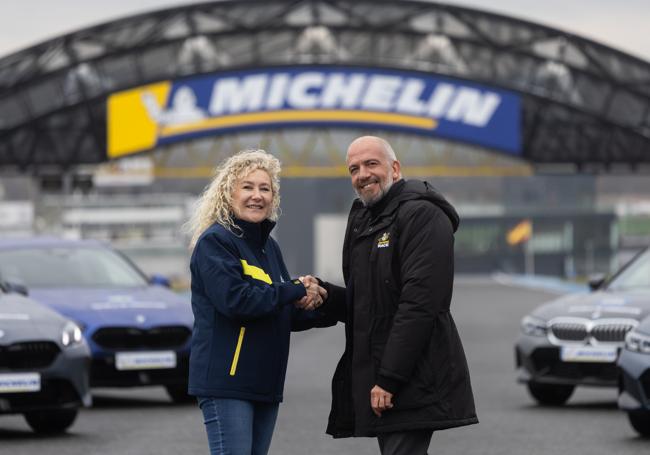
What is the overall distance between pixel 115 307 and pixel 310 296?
7627 mm

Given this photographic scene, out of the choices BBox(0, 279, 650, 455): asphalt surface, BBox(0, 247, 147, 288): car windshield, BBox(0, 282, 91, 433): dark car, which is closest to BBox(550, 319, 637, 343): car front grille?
BBox(0, 279, 650, 455): asphalt surface

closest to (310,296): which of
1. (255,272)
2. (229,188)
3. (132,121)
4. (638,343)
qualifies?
(255,272)

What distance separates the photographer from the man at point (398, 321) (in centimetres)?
570

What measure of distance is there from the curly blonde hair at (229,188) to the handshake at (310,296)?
10.7 inches

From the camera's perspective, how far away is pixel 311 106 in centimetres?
5603

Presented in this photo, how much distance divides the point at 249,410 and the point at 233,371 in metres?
0.16

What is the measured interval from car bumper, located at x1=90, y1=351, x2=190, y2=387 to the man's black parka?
24.4 feet

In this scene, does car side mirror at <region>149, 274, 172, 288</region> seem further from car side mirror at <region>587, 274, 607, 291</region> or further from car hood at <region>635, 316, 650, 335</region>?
car hood at <region>635, 316, 650, 335</region>

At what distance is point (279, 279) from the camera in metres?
6.09

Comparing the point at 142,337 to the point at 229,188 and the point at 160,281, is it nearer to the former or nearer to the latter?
the point at 160,281

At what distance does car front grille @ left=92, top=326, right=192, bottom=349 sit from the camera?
13312 mm

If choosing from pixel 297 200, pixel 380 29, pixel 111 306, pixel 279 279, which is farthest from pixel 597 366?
pixel 297 200

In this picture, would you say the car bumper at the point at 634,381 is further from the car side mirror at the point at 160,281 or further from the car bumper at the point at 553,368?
the car side mirror at the point at 160,281

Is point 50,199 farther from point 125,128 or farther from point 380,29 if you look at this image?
point 380,29
